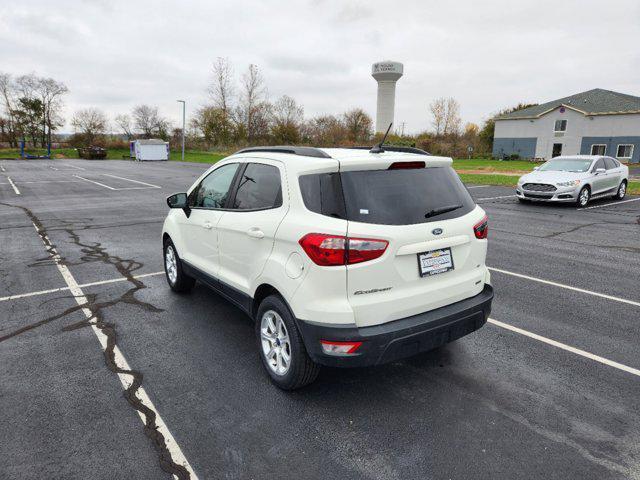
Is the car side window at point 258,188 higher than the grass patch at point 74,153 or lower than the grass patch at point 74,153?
lower

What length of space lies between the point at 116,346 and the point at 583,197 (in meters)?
14.7

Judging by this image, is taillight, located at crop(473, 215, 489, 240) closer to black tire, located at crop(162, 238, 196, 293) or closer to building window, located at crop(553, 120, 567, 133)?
black tire, located at crop(162, 238, 196, 293)

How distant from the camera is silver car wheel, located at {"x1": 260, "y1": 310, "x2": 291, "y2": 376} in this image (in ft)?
10.8

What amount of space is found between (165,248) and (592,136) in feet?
172

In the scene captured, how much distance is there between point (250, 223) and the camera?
3.56 metres

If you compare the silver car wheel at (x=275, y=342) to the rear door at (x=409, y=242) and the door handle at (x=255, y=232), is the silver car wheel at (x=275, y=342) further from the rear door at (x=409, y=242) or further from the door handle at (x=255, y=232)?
the rear door at (x=409, y=242)

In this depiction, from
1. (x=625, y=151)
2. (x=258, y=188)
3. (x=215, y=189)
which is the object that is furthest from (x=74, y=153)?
(x=258, y=188)

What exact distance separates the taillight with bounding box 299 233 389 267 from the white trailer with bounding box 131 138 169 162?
182 ft

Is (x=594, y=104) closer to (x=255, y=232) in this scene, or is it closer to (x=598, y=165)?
(x=598, y=165)

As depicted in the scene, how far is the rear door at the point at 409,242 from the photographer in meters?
2.85

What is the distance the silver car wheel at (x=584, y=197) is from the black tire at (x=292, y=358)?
1382 cm

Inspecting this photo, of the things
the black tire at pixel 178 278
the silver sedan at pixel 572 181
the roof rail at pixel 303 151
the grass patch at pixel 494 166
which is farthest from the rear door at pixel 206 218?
the grass patch at pixel 494 166

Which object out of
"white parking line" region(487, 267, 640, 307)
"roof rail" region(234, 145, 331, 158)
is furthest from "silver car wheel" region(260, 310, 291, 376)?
"white parking line" region(487, 267, 640, 307)

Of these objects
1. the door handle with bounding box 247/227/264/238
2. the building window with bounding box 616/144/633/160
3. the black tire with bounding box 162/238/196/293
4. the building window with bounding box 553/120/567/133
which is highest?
the building window with bounding box 553/120/567/133
